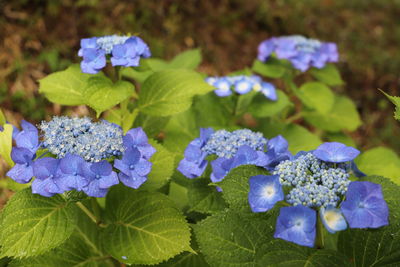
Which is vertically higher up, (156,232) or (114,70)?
(114,70)

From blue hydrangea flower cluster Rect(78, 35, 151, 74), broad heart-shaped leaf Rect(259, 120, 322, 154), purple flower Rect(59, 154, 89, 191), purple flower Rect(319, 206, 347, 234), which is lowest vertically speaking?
broad heart-shaped leaf Rect(259, 120, 322, 154)

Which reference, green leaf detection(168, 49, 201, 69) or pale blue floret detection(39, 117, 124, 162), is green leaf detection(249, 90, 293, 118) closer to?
green leaf detection(168, 49, 201, 69)

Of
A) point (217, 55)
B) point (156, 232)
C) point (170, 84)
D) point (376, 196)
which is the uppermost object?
point (376, 196)

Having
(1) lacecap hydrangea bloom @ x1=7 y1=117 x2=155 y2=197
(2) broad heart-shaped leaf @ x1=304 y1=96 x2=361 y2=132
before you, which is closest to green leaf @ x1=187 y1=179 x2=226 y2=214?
(1) lacecap hydrangea bloom @ x1=7 y1=117 x2=155 y2=197

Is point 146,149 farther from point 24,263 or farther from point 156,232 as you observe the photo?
point 24,263

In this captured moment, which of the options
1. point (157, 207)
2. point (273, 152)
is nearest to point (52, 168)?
point (157, 207)

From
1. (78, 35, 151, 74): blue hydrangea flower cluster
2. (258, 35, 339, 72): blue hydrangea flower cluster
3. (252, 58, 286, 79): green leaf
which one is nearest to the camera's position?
(78, 35, 151, 74): blue hydrangea flower cluster
